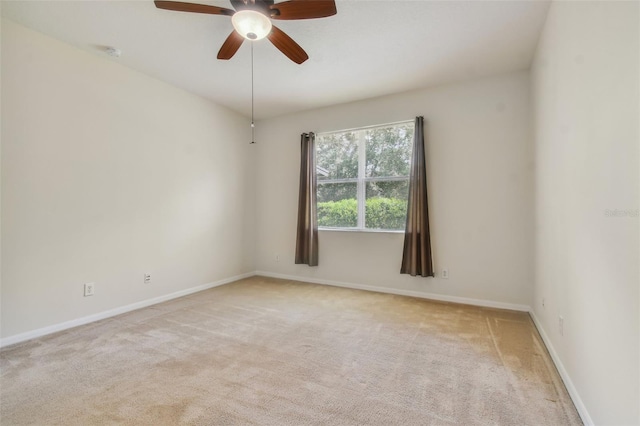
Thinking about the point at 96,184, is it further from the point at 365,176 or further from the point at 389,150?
the point at 389,150

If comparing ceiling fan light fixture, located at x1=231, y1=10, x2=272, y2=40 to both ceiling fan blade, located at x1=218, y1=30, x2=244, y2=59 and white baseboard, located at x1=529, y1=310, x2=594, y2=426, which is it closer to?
ceiling fan blade, located at x1=218, y1=30, x2=244, y2=59

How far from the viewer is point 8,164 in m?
2.48

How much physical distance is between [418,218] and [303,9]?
106 inches

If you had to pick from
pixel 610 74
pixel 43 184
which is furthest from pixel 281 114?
pixel 610 74

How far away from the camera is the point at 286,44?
7.50ft

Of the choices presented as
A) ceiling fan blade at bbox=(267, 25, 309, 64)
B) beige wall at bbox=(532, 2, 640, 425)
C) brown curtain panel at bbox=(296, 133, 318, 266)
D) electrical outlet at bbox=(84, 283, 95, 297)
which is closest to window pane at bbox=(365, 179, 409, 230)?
brown curtain panel at bbox=(296, 133, 318, 266)

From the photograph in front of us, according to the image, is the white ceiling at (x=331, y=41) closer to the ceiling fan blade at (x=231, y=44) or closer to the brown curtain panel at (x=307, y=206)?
the ceiling fan blade at (x=231, y=44)

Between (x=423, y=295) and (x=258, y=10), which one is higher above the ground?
(x=258, y=10)

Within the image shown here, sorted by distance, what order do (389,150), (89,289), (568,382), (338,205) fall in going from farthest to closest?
(338,205), (389,150), (89,289), (568,382)

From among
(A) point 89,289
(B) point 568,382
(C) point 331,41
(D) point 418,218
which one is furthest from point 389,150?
(A) point 89,289

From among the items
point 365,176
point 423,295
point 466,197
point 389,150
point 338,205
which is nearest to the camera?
point 466,197

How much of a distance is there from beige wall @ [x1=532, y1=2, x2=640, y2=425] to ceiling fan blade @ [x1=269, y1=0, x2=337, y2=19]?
142 cm

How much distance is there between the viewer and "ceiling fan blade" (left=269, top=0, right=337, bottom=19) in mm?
1831

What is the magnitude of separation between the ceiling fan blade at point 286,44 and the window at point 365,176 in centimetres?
202
